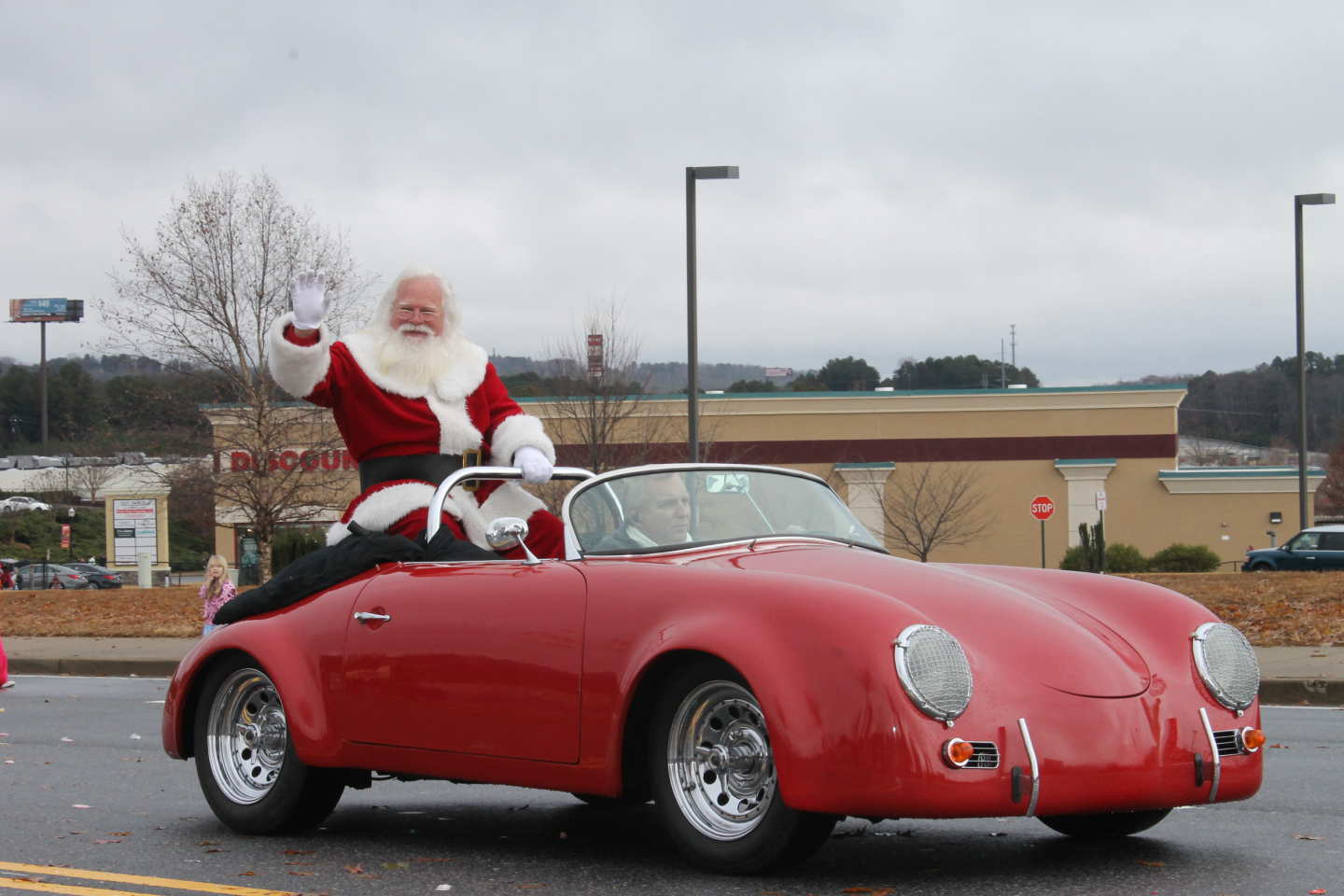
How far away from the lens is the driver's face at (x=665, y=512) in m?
5.94

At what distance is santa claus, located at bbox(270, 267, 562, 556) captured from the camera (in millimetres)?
7094

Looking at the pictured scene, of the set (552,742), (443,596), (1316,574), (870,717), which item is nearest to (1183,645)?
(870,717)

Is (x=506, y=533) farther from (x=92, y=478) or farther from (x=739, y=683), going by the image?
(x=92, y=478)

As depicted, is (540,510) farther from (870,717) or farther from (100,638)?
(100,638)

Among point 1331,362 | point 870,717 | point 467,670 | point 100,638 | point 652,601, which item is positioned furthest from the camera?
point 1331,362

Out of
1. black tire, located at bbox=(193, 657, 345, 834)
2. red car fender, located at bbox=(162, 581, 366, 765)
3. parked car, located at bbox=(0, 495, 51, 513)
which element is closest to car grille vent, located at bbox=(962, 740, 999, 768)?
red car fender, located at bbox=(162, 581, 366, 765)

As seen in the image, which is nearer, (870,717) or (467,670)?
(870,717)

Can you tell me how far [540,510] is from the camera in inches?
282

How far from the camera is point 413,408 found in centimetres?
743

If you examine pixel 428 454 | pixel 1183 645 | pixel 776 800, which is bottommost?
pixel 776 800

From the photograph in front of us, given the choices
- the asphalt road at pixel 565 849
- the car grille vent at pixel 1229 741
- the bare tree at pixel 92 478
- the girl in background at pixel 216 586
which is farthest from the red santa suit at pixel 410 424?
the bare tree at pixel 92 478

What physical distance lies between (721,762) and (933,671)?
76 centimetres

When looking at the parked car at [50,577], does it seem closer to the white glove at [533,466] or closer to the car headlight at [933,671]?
the white glove at [533,466]

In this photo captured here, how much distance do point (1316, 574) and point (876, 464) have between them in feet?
91.7
